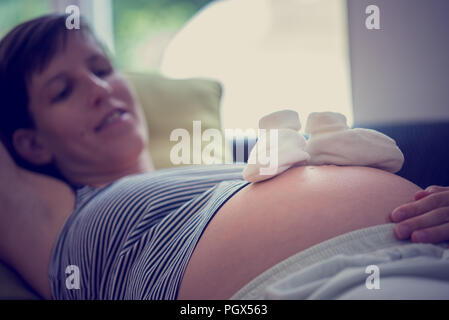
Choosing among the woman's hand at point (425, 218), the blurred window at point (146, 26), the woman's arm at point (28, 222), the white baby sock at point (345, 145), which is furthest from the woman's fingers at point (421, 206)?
the blurred window at point (146, 26)

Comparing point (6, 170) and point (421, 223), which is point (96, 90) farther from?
point (421, 223)

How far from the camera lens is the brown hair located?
97 cm

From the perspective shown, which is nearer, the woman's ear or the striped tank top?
the striped tank top

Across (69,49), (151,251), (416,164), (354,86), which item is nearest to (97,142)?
(69,49)

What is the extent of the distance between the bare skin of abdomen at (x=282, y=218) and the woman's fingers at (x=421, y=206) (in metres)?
0.02

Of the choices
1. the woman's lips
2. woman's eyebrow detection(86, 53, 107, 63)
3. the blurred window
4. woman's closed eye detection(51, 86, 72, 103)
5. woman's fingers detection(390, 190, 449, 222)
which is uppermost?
the blurred window

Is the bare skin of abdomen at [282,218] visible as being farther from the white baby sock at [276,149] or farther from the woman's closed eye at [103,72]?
the woman's closed eye at [103,72]

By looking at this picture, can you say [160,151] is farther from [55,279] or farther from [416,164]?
[416,164]

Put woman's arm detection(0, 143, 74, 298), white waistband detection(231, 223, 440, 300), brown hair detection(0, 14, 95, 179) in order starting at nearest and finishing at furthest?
white waistband detection(231, 223, 440, 300) → woman's arm detection(0, 143, 74, 298) → brown hair detection(0, 14, 95, 179)

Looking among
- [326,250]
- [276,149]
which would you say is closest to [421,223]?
[326,250]

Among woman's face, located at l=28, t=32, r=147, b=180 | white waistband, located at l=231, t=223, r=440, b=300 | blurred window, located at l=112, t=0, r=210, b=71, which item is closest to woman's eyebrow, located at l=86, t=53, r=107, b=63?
woman's face, located at l=28, t=32, r=147, b=180

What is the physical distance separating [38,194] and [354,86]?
133 cm

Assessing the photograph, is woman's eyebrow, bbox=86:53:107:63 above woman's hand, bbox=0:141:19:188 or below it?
above

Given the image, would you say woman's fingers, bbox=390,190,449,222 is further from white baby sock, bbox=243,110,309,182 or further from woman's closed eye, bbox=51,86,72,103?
woman's closed eye, bbox=51,86,72,103
